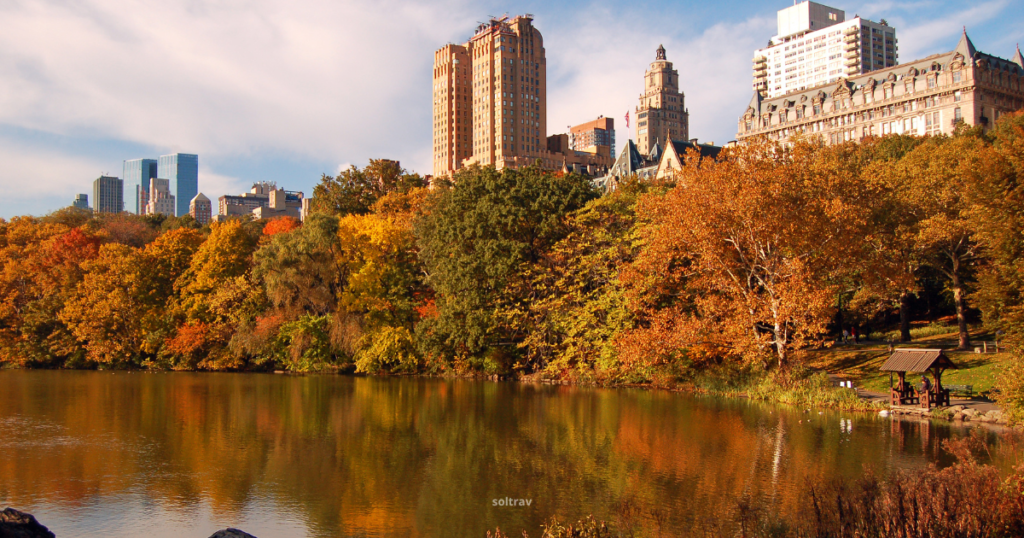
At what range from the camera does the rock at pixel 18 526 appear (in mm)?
9656

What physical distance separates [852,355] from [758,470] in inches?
845

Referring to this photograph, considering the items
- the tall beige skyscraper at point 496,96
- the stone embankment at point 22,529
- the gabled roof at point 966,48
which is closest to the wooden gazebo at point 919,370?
the stone embankment at point 22,529

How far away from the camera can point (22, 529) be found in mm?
9906

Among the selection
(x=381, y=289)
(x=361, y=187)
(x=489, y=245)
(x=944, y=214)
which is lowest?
(x=381, y=289)

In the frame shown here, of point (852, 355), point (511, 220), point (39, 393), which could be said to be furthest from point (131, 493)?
point (852, 355)

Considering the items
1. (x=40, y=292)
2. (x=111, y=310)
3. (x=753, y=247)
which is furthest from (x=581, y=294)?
(x=40, y=292)

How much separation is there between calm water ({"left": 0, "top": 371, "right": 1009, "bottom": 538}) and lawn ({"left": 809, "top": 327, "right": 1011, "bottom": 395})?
6.55 m

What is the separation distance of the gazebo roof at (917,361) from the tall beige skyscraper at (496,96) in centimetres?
13386

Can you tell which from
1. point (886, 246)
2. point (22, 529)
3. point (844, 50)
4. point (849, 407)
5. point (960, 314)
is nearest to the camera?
point (22, 529)

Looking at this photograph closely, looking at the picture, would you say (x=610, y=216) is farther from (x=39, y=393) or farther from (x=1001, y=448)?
(x=39, y=393)

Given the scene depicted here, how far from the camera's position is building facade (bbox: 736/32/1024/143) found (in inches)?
3460

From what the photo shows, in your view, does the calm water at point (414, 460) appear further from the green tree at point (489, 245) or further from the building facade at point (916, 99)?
the building facade at point (916, 99)

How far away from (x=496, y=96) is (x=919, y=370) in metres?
149

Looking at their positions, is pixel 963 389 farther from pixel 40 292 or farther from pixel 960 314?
pixel 40 292
